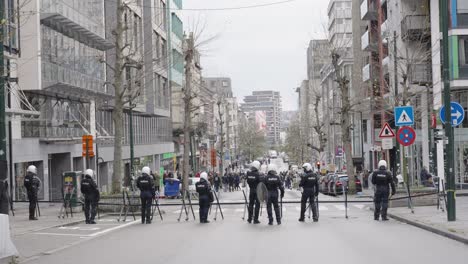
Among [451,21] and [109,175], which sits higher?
[451,21]

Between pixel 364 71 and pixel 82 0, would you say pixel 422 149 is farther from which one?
pixel 82 0

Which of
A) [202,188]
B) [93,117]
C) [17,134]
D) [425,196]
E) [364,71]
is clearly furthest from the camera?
[364,71]

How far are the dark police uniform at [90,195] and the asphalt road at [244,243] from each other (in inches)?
19.0

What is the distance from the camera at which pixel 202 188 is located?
2173 cm

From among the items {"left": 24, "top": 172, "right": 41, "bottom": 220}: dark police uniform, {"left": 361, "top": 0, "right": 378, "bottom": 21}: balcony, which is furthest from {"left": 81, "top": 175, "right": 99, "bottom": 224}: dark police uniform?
{"left": 361, "top": 0, "right": 378, "bottom": 21}: balcony

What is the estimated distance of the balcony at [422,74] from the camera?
4341 centimetres

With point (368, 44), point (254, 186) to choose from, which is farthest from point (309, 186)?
point (368, 44)

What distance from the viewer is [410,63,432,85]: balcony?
1709 inches

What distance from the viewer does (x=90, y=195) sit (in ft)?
72.5

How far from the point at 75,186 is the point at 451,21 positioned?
2329 cm

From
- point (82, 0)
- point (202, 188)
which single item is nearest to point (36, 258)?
point (202, 188)

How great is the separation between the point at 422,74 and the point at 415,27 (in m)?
3.21

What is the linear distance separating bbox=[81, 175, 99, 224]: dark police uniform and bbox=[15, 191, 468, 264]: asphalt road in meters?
0.48

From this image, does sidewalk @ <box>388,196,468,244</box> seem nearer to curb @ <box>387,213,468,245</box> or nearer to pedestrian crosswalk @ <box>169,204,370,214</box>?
curb @ <box>387,213,468,245</box>
